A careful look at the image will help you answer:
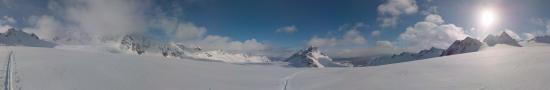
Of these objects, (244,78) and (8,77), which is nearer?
(8,77)

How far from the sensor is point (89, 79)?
23.5 meters

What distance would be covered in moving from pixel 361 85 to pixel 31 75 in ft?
Result: 57.9

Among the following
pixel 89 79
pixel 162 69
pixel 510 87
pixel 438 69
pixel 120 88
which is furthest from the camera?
pixel 162 69

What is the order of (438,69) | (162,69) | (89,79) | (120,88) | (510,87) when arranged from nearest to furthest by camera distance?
(510,87) < (120,88) < (89,79) < (438,69) < (162,69)

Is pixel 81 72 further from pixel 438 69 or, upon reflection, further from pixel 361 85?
pixel 438 69

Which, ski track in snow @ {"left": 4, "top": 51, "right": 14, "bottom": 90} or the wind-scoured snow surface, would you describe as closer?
ski track in snow @ {"left": 4, "top": 51, "right": 14, "bottom": 90}

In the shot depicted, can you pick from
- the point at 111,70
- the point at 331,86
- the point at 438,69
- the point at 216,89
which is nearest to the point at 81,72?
the point at 111,70

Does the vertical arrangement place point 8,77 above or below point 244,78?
above

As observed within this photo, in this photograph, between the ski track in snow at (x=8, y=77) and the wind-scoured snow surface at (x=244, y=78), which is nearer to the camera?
the ski track in snow at (x=8, y=77)

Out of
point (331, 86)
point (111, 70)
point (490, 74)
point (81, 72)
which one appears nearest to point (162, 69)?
point (111, 70)

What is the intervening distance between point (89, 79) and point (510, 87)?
67.9ft

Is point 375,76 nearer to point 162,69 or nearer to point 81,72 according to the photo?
point 162,69

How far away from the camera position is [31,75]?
2334 cm

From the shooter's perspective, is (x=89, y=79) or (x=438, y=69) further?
(x=438, y=69)
